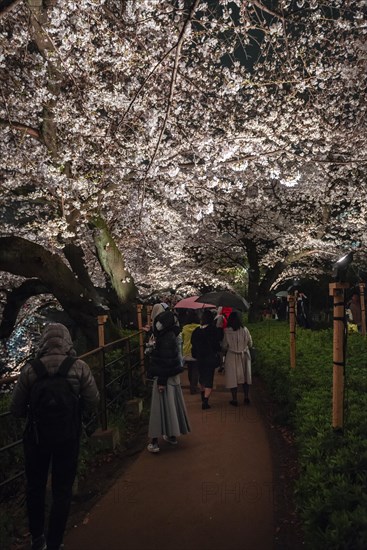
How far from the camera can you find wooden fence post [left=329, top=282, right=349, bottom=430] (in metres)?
4.02

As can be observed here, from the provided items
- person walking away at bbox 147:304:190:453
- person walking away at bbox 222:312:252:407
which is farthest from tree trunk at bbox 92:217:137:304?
person walking away at bbox 147:304:190:453

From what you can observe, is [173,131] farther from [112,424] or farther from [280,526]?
[280,526]

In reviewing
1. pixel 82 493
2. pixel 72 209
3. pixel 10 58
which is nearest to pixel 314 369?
pixel 82 493

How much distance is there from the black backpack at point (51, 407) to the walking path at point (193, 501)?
3.37ft

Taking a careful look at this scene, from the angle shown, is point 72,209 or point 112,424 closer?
point 112,424

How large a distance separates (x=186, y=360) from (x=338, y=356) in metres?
5.29

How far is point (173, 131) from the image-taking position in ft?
31.3

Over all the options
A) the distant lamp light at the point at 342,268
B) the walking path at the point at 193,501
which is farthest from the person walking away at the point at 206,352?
the distant lamp light at the point at 342,268

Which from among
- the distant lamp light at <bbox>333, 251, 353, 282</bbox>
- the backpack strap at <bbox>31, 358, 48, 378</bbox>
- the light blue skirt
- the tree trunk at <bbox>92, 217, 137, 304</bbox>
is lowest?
the light blue skirt

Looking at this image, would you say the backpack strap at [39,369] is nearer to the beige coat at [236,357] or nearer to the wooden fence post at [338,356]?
the wooden fence post at [338,356]

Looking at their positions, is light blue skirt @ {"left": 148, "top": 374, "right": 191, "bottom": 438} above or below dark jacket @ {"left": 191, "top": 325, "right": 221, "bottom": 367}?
below

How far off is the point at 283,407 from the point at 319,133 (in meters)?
6.44

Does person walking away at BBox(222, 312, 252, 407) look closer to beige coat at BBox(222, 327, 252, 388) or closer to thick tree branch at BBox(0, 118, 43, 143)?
beige coat at BBox(222, 327, 252, 388)

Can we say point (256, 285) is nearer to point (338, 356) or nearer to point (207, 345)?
point (207, 345)
